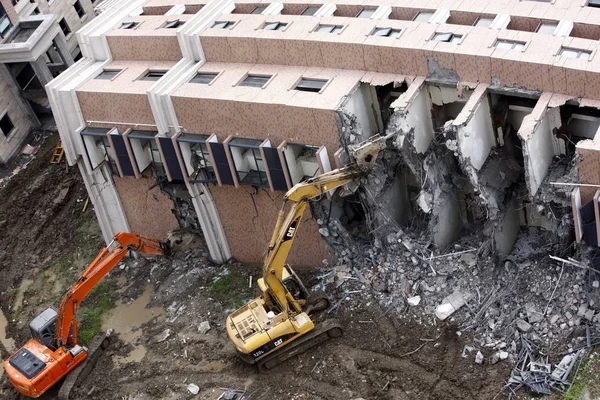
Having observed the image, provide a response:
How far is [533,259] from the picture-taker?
29969 millimetres

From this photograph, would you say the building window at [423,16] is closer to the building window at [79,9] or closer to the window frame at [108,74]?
the window frame at [108,74]

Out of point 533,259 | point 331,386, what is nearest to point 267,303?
point 331,386

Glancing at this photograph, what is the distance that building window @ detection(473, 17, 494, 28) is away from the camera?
31188mm

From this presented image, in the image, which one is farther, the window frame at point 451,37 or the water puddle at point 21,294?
the water puddle at point 21,294

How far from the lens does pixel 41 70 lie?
47.8 metres

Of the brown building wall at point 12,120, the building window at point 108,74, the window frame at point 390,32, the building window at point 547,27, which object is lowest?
the brown building wall at point 12,120

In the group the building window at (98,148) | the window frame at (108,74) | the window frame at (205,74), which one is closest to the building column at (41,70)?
the window frame at (108,74)

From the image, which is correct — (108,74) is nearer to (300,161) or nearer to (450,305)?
(300,161)

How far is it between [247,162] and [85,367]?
961cm

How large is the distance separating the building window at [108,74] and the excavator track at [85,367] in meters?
10.6

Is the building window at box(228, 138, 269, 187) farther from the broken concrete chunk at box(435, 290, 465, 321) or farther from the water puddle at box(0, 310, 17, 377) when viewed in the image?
the water puddle at box(0, 310, 17, 377)

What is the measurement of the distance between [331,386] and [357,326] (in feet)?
8.53

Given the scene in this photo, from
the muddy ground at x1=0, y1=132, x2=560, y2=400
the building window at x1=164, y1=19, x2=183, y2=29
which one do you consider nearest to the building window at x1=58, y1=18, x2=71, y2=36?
the muddy ground at x1=0, y1=132, x2=560, y2=400

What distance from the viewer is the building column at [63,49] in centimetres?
4923
